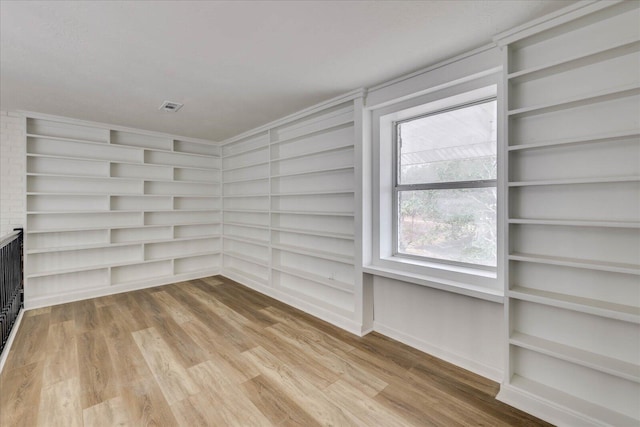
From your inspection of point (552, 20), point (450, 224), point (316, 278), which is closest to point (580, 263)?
point (450, 224)

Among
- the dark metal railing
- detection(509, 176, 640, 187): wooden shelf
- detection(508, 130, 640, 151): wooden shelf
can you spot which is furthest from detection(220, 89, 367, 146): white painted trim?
the dark metal railing

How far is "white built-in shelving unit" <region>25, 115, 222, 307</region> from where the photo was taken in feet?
12.2

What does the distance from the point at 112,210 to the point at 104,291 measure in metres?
1.16

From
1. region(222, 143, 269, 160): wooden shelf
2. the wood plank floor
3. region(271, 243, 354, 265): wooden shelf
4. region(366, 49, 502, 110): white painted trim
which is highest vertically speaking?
region(366, 49, 502, 110): white painted trim

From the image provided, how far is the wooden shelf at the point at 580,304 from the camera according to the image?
1.48m

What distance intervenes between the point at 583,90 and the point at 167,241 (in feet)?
16.8

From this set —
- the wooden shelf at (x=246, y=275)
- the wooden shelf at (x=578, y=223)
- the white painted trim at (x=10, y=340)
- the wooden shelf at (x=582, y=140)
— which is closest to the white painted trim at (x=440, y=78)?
the wooden shelf at (x=582, y=140)

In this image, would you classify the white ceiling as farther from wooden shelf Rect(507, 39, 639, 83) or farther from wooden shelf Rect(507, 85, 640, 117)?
wooden shelf Rect(507, 85, 640, 117)

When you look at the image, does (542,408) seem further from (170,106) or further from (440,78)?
(170,106)

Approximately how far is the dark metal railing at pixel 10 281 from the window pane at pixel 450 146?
3.87 m

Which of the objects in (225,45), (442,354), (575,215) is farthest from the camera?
(442,354)

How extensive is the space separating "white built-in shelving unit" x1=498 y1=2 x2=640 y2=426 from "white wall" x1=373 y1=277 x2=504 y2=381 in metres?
0.22

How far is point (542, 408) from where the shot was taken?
5.72 ft

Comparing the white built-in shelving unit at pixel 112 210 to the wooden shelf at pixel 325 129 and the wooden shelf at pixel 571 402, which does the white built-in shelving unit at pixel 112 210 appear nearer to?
the wooden shelf at pixel 325 129
